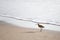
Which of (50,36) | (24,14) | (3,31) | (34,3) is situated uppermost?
(34,3)

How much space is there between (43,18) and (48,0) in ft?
1.17

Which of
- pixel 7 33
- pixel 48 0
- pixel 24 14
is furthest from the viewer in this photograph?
pixel 24 14

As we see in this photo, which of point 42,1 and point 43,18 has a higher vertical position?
point 42,1

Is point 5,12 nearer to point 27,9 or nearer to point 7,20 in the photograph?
point 7,20

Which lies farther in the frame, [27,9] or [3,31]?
[27,9]

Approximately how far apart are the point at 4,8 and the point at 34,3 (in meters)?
0.67

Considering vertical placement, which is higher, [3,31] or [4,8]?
[4,8]

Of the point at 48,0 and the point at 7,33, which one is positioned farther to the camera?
the point at 48,0

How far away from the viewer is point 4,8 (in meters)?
2.63

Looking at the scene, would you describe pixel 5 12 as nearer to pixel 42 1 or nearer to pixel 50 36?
pixel 42 1

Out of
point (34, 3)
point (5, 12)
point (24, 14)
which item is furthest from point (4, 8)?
point (34, 3)

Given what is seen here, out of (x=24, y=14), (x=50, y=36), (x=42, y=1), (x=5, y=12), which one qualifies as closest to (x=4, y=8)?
(x=5, y=12)

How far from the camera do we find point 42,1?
A: 2.39 meters

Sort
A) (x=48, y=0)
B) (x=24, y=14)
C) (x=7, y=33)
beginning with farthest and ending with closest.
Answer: (x=24, y=14) → (x=48, y=0) → (x=7, y=33)
